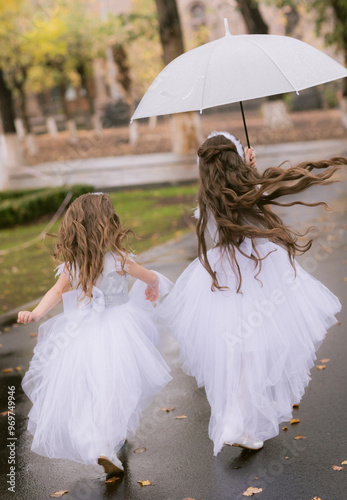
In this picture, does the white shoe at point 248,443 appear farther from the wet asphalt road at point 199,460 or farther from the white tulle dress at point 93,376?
the white tulle dress at point 93,376

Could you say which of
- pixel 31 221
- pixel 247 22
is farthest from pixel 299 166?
pixel 247 22

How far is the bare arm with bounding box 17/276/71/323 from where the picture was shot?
3.81 m

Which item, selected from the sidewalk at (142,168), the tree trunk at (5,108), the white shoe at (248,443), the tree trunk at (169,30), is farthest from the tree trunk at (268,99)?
the white shoe at (248,443)

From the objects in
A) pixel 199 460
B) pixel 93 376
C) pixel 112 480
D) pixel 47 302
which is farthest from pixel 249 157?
pixel 112 480

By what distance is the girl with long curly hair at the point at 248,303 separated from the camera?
152 inches

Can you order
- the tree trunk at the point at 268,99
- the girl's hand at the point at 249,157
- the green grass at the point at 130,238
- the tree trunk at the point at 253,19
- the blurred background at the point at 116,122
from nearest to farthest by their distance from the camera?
the girl's hand at the point at 249,157
the green grass at the point at 130,238
the blurred background at the point at 116,122
the tree trunk at the point at 253,19
the tree trunk at the point at 268,99

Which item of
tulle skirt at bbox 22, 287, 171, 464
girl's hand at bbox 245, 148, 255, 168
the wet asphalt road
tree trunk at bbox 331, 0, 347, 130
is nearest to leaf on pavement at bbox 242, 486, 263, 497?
the wet asphalt road

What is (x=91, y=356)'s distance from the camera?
3.86 meters

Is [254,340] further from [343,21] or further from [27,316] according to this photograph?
[343,21]

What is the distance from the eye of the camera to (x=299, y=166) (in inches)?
155

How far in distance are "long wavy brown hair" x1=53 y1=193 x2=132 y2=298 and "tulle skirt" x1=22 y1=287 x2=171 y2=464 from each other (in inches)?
9.1

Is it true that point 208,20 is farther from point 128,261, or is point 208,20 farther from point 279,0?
point 128,261

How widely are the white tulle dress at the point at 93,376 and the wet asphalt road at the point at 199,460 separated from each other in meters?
0.26

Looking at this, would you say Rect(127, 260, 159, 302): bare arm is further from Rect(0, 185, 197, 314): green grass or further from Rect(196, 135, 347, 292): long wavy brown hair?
Rect(0, 185, 197, 314): green grass
